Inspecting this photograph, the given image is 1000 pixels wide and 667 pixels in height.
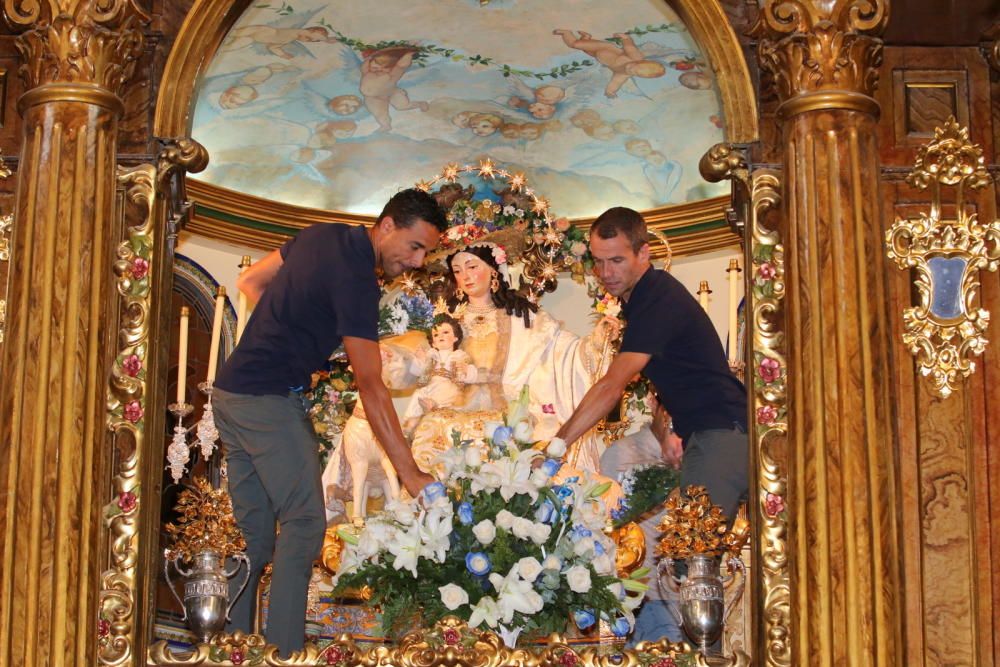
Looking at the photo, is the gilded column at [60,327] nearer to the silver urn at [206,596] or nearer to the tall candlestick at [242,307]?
A: the silver urn at [206,596]

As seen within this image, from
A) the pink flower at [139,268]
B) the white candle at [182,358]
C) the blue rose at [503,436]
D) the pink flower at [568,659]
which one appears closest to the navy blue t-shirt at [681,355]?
the blue rose at [503,436]

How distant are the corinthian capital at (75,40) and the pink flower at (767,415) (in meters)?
2.11

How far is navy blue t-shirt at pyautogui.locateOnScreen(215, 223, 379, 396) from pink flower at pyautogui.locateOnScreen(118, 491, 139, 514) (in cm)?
66

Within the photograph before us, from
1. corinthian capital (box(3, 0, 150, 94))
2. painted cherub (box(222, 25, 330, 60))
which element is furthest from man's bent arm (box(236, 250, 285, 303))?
corinthian capital (box(3, 0, 150, 94))

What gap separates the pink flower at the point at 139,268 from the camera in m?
5.64

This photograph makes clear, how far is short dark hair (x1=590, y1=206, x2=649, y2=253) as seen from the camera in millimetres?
6477

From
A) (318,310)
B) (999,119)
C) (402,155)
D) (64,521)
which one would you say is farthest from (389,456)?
(999,119)

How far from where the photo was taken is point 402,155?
7.11 m

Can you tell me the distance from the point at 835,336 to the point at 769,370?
26 centimetres

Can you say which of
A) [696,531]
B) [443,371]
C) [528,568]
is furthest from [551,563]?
[443,371]

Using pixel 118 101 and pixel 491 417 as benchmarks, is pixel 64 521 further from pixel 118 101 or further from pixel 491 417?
pixel 491 417

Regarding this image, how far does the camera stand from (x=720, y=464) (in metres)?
6.00

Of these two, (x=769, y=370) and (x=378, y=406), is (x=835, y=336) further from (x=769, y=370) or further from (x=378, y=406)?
(x=378, y=406)

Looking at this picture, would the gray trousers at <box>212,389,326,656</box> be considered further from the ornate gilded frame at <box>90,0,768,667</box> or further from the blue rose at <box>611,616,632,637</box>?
the blue rose at <box>611,616,632,637</box>
